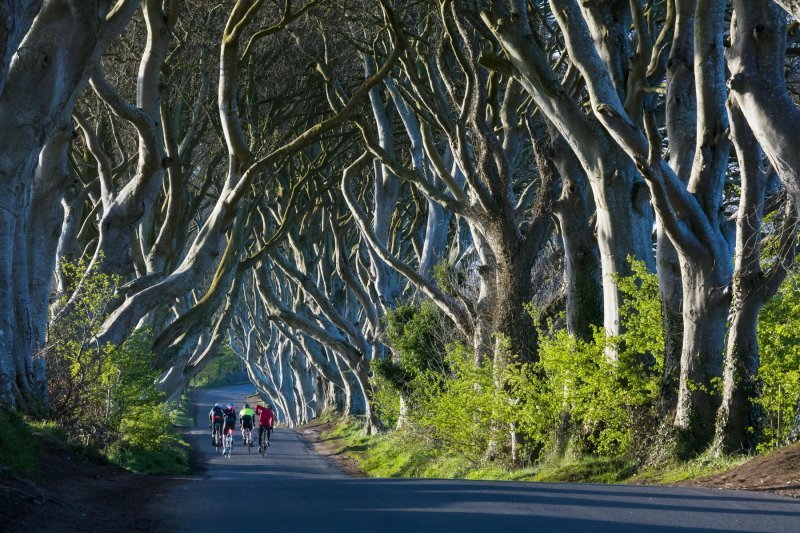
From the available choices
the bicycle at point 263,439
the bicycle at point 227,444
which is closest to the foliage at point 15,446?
the bicycle at point 227,444

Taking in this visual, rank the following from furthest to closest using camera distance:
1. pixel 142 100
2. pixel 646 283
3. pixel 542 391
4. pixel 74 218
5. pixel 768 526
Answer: pixel 74 218 < pixel 142 100 < pixel 542 391 < pixel 646 283 < pixel 768 526

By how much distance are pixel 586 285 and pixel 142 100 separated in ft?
26.2

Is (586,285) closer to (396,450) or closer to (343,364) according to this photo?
(396,450)

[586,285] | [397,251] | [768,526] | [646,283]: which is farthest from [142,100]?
[397,251]

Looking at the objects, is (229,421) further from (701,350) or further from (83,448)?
(701,350)

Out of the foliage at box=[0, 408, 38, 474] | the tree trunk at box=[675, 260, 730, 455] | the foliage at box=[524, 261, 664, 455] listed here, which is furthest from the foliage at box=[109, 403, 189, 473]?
the tree trunk at box=[675, 260, 730, 455]

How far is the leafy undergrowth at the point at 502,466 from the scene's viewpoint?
1266 cm

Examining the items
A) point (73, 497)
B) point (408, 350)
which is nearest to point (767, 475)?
point (73, 497)

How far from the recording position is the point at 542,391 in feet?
53.0

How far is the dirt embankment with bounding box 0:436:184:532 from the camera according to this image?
27.2 feet

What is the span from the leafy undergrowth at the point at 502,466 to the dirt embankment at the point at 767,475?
439mm

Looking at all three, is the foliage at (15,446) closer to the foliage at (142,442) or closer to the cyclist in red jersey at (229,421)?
the foliage at (142,442)

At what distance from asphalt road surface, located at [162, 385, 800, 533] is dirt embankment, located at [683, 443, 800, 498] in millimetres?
636

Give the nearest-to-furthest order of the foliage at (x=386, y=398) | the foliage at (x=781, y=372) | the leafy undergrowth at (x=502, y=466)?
the foliage at (x=781, y=372) → the leafy undergrowth at (x=502, y=466) → the foliage at (x=386, y=398)
